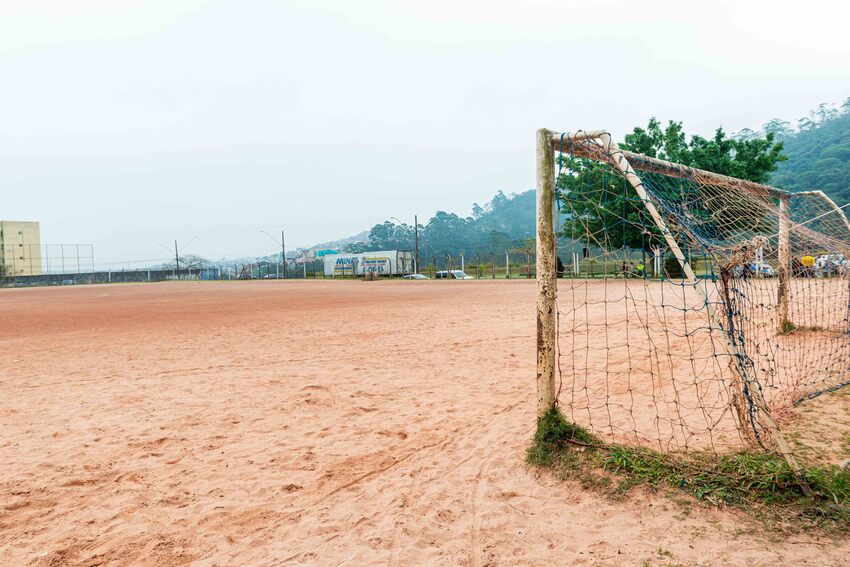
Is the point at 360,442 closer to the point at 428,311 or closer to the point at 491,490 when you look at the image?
the point at 491,490

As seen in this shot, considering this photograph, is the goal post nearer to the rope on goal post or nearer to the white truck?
the rope on goal post

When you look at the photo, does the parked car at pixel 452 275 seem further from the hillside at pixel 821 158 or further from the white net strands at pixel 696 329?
the white net strands at pixel 696 329

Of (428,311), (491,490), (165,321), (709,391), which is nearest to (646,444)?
(491,490)

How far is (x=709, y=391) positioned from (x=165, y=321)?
41.7 feet

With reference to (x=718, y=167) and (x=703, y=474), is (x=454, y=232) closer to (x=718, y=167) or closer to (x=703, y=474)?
(x=718, y=167)

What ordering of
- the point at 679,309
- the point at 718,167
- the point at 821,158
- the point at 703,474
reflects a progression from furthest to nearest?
the point at 821,158, the point at 718,167, the point at 679,309, the point at 703,474

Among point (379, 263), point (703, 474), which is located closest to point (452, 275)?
point (379, 263)

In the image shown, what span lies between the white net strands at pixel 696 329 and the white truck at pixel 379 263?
127ft

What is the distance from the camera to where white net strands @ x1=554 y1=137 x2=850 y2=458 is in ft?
11.4

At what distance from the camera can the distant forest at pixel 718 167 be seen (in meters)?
26.8

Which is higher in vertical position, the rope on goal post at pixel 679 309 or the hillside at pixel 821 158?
the hillside at pixel 821 158

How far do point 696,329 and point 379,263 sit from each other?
44114mm

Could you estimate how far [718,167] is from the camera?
26.7 meters

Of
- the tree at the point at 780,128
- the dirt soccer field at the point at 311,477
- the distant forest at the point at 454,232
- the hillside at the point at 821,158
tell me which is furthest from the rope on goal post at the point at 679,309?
the tree at the point at 780,128
